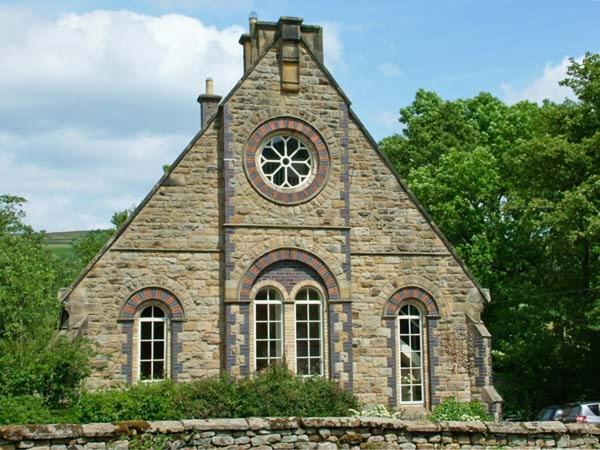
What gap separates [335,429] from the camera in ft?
44.4

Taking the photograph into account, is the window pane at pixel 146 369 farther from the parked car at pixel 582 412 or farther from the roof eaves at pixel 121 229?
the parked car at pixel 582 412

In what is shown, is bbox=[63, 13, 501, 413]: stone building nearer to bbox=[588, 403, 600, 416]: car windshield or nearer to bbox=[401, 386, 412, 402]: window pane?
bbox=[401, 386, 412, 402]: window pane

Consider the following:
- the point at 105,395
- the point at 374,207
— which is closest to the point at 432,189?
the point at 374,207

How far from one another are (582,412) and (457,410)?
4.73 m

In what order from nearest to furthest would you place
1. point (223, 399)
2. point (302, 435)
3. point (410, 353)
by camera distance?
point (302, 435) < point (223, 399) < point (410, 353)

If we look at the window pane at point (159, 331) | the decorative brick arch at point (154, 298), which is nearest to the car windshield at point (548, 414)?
the decorative brick arch at point (154, 298)

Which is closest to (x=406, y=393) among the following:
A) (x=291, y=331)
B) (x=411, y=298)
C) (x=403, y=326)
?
(x=403, y=326)

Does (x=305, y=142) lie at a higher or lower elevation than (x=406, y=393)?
higher

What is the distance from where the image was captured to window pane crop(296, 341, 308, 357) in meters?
22.1

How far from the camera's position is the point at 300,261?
22375 millimetres

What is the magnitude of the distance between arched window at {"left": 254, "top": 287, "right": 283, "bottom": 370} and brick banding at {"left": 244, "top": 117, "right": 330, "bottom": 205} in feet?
8.14

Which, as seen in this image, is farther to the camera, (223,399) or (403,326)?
(403,326)

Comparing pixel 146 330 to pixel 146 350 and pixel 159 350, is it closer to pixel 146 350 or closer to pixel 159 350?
pixel 146 350

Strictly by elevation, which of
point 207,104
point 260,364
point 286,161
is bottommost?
point 260,364
